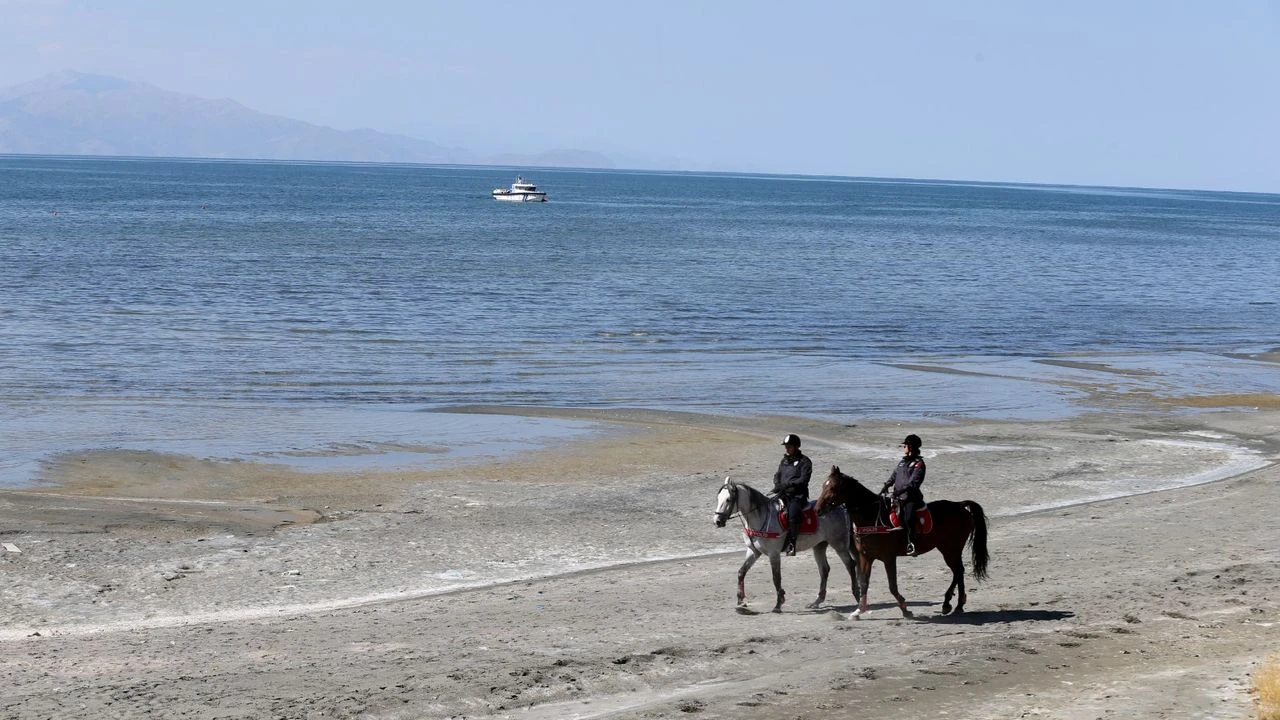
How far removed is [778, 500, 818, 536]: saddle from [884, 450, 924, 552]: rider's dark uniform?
3.02 feet

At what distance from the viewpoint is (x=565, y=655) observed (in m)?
13.7

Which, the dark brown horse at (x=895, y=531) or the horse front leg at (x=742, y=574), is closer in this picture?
the dark brown horse at (x=895, y=531)

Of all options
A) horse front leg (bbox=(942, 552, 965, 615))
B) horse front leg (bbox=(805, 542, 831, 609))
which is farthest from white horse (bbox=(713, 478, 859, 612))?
horse front leg (bbox=(942, 552, 965, 615))

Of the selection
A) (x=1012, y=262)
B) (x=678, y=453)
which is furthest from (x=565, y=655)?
(x=1012, y=262)

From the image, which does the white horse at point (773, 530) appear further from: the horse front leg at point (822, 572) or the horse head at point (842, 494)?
A: the horse head at point (842, 494)

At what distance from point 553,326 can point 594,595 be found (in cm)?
3147

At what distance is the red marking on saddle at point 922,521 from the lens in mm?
14781

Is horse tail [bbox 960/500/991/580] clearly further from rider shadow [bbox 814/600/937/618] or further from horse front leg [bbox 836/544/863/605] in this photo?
horse front leg [bbox 836/544/863/605]

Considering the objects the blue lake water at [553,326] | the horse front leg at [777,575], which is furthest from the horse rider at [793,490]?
the blue lake water at [553,326]

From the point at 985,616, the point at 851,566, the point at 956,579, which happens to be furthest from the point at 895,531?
the point at 985,616

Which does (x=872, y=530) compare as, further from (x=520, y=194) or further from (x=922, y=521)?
(x=520, y=194)

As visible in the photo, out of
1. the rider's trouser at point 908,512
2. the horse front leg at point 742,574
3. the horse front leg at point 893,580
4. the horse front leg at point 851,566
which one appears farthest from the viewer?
the horse front leg at point 742,574

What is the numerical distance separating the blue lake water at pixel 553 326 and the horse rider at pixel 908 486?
14.2 meters

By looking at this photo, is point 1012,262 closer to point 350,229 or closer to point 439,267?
point 439,267
